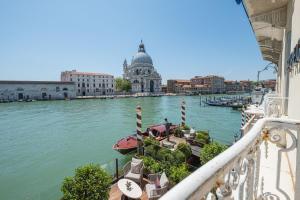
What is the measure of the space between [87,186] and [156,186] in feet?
6.83

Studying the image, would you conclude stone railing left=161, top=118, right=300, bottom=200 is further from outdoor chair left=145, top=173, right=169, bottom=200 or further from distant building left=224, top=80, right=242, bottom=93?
distant building left=224, top=80, right=242, bottom=93

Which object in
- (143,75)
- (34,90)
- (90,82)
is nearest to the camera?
(34,90)

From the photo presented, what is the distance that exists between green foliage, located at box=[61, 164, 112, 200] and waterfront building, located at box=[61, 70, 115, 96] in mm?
80226

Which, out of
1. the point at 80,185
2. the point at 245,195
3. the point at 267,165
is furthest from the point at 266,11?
the point at 80,185

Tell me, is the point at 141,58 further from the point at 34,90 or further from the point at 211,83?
the point at 34,90

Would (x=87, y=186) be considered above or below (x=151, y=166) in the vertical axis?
above

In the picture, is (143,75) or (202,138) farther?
(143,75)

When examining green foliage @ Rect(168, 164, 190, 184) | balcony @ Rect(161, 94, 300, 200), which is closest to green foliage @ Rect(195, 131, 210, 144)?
green foliage @ Rect(168, 164, 190, 184)

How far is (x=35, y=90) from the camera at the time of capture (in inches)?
2756

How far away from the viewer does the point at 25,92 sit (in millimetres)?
68312

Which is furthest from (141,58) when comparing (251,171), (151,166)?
(251,171)

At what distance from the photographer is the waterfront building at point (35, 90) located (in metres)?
65.1

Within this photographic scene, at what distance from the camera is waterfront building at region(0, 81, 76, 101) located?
65113mm

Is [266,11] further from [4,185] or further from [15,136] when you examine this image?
[15,136]
